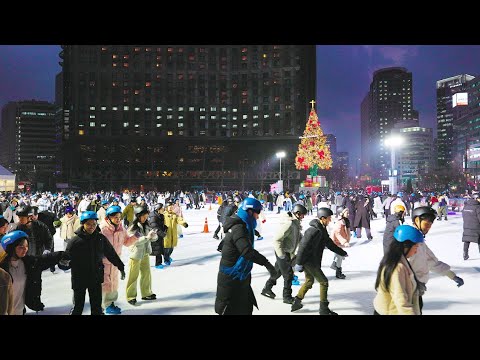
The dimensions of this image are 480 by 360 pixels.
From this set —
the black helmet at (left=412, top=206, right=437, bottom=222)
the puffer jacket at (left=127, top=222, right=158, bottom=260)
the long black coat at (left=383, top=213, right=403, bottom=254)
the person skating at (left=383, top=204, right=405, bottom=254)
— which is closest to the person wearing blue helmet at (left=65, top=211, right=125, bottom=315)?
the puffer jacket at (left=127, top=222, right=158, bottom=260)

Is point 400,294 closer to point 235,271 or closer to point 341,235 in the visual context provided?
point 235,271

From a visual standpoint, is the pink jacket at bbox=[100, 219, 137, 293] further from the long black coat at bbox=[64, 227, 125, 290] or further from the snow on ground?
the long black coat at bbox=[64, 227, 125, 290]

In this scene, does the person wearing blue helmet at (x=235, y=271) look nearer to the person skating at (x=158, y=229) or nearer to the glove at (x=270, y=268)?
the glove at (x=270, y=268)

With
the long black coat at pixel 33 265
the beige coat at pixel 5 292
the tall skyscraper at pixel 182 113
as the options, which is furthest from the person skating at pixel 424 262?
the tall skyscraper at pixel 182 113

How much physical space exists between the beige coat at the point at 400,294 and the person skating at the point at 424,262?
40 cm

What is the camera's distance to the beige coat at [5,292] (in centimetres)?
422

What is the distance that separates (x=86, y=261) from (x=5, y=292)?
0.90 metres

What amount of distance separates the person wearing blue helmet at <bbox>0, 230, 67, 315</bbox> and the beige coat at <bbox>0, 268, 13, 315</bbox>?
0.36 feet

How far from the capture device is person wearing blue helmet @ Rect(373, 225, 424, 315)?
3543 millimetres

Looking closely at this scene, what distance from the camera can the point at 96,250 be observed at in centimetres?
494
